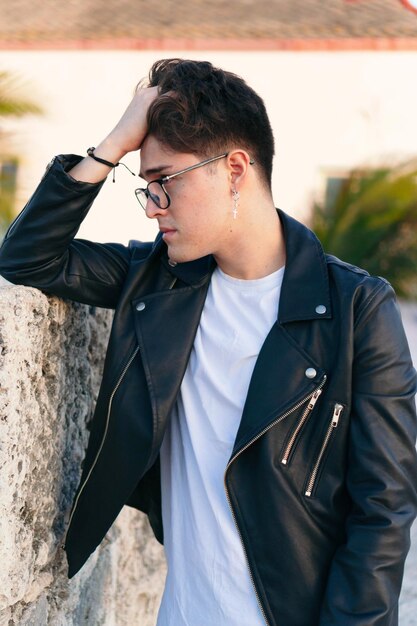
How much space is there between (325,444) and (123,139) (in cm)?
103

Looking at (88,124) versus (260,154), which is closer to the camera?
(260,154)

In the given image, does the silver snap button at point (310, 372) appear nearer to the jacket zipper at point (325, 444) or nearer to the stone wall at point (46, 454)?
the jacket zipper at point (325, 444)

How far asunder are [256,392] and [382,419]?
0.33 m

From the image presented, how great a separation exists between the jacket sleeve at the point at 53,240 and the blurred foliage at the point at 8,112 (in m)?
7.19

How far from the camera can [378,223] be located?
1026 cm

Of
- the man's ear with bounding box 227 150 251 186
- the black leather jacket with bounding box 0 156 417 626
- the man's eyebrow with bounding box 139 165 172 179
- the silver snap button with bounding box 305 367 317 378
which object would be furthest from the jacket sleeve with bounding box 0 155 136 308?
the silver snap button with bounding box 305 367 317 378

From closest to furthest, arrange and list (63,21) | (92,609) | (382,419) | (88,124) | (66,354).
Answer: (382,419), (66,354), (92,609), (88,124), (63,21)

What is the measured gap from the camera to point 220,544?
2.41 m

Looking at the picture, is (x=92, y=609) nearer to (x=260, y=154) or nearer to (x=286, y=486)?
(x=286, y=486)

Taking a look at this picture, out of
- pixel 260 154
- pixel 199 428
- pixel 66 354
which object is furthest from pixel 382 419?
pixel 66 354

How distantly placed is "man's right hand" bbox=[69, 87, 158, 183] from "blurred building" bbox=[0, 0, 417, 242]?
373 inches

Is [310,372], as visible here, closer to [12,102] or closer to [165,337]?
A: [165,337]

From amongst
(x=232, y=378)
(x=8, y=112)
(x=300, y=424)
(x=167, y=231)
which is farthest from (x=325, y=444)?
(x=8, y=112)

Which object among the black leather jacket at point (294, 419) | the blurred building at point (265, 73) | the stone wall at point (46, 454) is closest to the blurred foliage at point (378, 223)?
the blurred building at point (265, 73)
